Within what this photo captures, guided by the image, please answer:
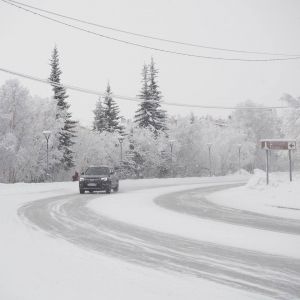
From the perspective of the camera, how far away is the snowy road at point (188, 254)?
22.5 ft

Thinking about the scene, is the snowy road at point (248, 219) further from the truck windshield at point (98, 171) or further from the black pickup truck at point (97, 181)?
the truck windshield at point (98, 171)

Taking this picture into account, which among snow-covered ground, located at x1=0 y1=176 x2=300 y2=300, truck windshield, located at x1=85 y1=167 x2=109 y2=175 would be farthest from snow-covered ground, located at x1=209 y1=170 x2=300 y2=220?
truck windshield, located at x1=85 y1=167 x2=109 y2=175

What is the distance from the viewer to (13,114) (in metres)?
55.8

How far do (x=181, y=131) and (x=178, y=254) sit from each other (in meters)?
75.2

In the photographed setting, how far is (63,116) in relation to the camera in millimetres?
61906

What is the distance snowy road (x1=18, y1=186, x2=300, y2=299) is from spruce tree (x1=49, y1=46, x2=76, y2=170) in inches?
1824

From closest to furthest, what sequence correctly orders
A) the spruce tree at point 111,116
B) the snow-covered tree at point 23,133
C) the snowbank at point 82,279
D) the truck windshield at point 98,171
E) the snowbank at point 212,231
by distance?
1. the snowbank at point 82,279
2. the snowbank at point 212,231
3. the truck windshield at point 98,171
4. the snow-covered tree at point 23,133
5. the spruce tree at point 111,116

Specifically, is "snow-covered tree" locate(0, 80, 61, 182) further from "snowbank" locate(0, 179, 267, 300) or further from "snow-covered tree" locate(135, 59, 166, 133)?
"snowbank" locate(0, 179, 267, 300)

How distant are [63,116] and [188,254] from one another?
2145 inches

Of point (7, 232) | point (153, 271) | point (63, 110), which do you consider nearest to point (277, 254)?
point (153, 271)

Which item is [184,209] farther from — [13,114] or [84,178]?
[13,114]

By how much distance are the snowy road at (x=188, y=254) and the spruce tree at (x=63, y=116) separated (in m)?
46.3

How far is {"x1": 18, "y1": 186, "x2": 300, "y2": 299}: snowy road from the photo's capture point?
22.5 feet

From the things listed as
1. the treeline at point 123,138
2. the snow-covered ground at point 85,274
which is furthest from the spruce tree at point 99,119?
the snow-covered ground at point 85,274
